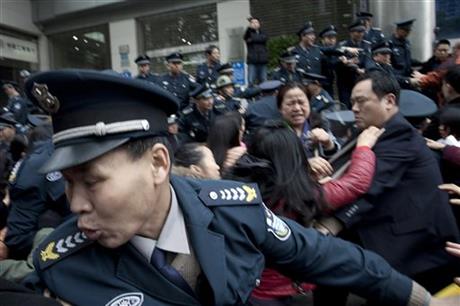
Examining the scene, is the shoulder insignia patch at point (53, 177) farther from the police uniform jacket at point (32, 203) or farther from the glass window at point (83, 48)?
the glass window at point (83, 48)

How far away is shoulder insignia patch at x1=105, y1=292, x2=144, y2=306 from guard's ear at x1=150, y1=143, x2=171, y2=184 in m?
0.29

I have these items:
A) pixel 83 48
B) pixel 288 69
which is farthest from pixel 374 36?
pixel 83 48

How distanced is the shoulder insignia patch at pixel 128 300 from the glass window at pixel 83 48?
1477 centimetres

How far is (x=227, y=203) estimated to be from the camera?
145cm

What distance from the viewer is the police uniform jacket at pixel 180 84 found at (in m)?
9.27

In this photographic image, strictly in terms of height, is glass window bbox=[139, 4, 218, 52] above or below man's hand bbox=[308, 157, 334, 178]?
above

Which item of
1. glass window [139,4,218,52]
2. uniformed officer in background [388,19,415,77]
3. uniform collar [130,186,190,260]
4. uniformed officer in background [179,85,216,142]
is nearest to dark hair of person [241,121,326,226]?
uniform collar [130,186,190,260]

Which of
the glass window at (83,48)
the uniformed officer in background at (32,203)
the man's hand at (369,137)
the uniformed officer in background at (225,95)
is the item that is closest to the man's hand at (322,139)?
the man's hand at (369,137)

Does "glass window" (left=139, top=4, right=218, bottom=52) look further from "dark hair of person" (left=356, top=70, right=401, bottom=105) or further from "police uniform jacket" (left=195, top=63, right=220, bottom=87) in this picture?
"dark hair of person" (left=356, top=70, right=401, bottom=105)

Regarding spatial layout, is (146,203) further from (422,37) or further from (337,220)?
(422,37)

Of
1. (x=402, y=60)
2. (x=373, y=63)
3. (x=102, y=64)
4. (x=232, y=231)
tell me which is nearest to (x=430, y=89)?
(x=373, y=63)

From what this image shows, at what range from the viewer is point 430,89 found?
621cm

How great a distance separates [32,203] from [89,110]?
63.5 inches

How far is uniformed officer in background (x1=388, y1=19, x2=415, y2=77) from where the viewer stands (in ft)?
27.8
